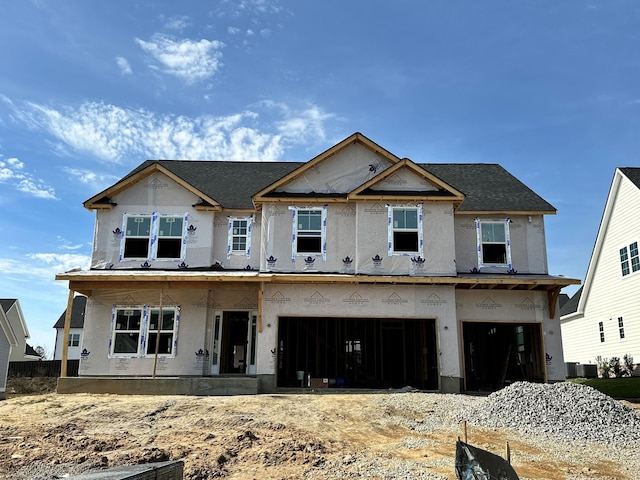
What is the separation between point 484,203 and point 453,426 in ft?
34.8

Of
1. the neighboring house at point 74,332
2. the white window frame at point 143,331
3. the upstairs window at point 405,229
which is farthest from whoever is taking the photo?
the neighboring house at point 74,332

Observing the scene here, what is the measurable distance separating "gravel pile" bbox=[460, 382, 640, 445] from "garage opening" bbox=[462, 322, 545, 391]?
24.9 ft

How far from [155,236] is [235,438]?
37.7 feet

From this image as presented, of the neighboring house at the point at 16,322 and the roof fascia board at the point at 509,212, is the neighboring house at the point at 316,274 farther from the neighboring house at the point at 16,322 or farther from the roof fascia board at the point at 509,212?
the neighboring house at the point at 16,322

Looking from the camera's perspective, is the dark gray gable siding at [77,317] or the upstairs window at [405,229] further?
the dark gray gable siding at [77,317]

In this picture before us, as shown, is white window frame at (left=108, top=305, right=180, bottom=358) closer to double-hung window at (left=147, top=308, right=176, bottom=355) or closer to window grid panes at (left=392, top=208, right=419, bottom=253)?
double-hung window at (left=147, top=308, right=176, bottom=355)

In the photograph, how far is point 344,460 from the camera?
10.8 m

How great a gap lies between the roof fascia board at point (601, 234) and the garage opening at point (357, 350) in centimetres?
1247

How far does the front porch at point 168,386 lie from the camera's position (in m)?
18.2

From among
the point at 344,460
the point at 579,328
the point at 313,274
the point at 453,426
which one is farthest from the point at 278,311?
the point at 579,328

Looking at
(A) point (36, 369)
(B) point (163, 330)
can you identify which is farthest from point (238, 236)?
(A) point (36, 369)

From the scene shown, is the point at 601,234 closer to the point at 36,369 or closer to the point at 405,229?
the point at 405,229

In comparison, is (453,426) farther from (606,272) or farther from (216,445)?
(606,272)

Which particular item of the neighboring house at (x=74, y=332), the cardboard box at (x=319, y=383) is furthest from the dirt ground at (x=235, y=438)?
the neighboring house at (x=74, y=332)
